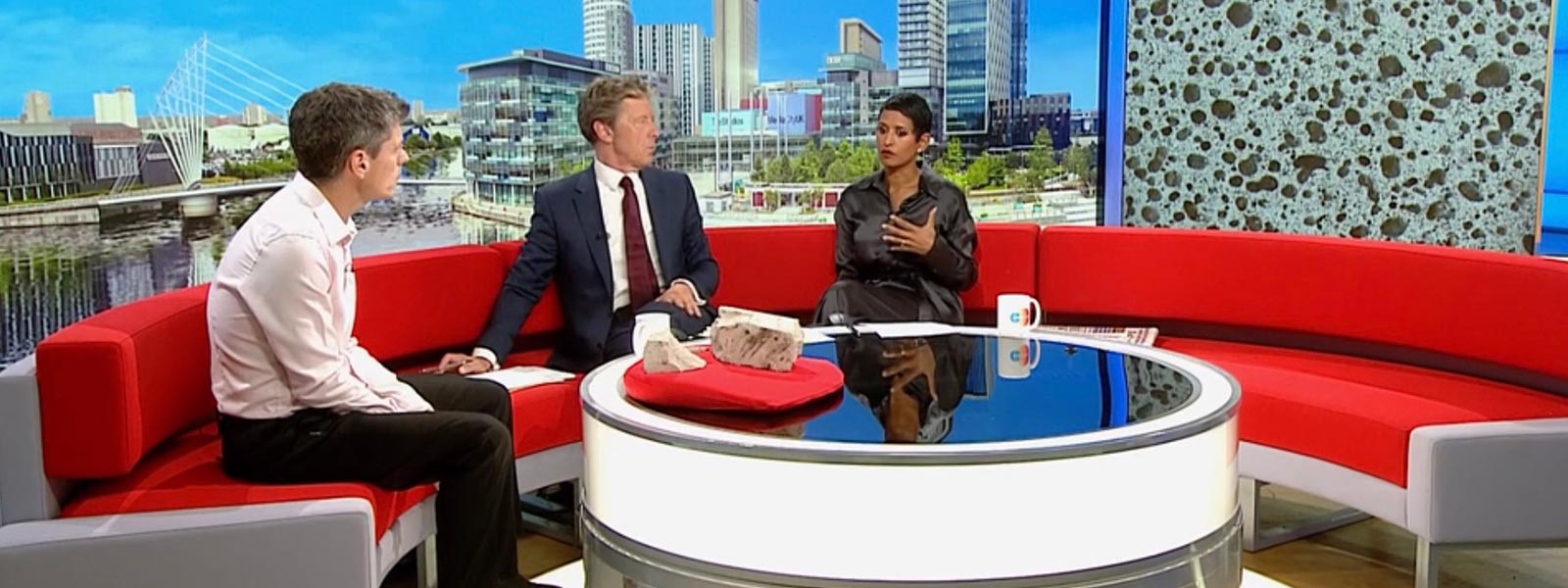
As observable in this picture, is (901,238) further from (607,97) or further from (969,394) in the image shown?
(969,394)

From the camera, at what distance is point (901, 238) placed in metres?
4.36

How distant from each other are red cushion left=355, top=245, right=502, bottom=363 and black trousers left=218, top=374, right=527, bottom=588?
38.2 inches

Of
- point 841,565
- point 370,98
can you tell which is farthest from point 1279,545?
point 370,98

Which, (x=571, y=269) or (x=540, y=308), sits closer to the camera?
(x=571, y=269)

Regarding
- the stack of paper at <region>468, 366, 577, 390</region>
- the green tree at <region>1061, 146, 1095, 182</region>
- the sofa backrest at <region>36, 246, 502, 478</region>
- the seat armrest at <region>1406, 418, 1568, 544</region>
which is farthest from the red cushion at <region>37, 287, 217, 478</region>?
the green tree at <region>1061, 146, 1095, 182</region>

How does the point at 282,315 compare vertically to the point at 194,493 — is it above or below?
above

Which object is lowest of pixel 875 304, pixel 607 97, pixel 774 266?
pixel 875 304

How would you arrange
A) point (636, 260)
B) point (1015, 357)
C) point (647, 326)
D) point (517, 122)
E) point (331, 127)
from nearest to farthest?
point (331, 127), point (1015, 357), point (647, 326), point (636, 260), point (517, 122)

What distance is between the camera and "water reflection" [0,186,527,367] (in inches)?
162

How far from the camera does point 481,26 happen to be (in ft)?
16.5

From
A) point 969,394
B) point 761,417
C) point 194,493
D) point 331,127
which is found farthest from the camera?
point 331,127

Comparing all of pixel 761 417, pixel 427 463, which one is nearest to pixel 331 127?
pixel 427 463

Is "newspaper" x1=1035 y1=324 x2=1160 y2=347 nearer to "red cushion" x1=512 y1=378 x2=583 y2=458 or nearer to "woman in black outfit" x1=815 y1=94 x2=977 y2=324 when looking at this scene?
"woman in black outfit" x1=815 y1=94 x2=977 y2=324

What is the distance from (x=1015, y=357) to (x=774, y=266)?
1.84m
